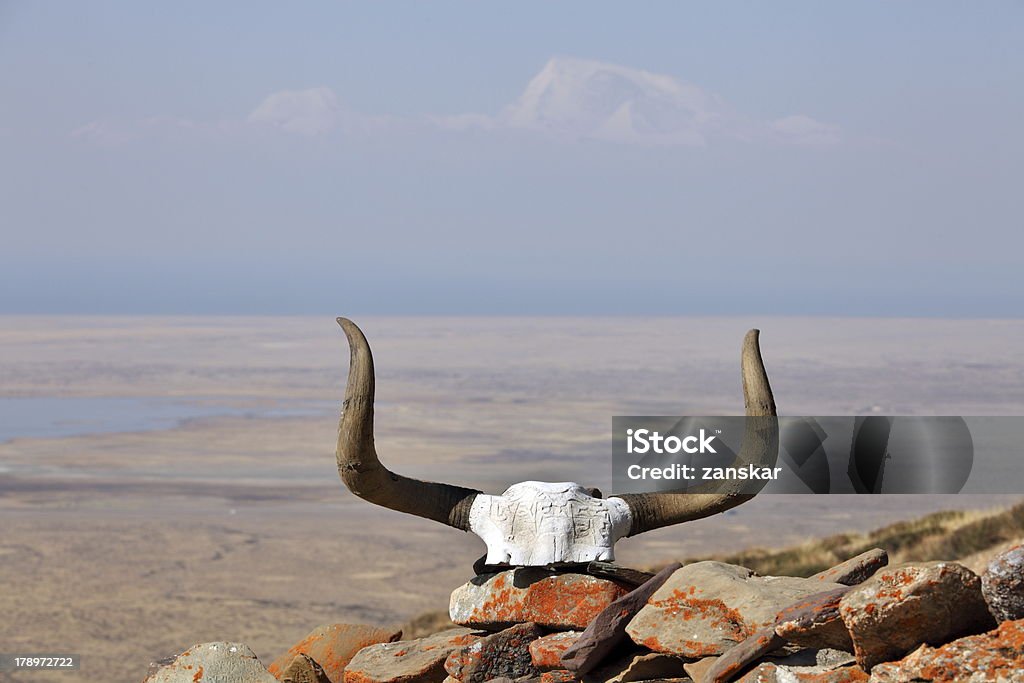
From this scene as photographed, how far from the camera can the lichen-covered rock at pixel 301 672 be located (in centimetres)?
796

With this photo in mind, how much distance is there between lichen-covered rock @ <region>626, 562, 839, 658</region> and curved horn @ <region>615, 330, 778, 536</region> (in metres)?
0.55

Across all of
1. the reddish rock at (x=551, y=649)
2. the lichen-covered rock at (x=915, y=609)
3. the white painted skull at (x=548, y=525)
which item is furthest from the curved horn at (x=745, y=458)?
the lichen-covered rock at (x=915, y=609)

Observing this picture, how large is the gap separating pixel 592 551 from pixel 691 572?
20.7 inches

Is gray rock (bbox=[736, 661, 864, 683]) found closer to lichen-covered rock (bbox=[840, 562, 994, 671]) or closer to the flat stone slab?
the flat stone slab

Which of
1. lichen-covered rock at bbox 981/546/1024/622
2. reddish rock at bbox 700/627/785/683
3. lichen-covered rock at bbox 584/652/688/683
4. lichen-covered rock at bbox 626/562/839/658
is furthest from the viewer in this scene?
lichen-covered rock at bbox 584/652/688/683

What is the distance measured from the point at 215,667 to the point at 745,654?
298cm

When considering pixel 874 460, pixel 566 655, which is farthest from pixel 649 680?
pixel 874 460

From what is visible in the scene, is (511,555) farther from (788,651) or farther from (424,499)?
(788,651)

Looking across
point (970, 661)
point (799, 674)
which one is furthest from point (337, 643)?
point (970, 661)

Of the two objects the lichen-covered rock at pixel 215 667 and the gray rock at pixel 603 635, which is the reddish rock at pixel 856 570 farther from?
the lichen-covered rock at pixel 215 667

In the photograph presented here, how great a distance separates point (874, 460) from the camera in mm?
9359

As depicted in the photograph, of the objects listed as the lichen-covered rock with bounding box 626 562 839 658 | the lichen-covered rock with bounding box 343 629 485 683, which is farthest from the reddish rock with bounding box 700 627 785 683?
the lichen-covered rock with bounding box 343 629 485 683

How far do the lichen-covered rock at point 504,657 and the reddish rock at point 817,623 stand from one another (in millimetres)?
1572

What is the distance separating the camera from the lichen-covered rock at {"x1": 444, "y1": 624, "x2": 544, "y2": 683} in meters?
7.13
